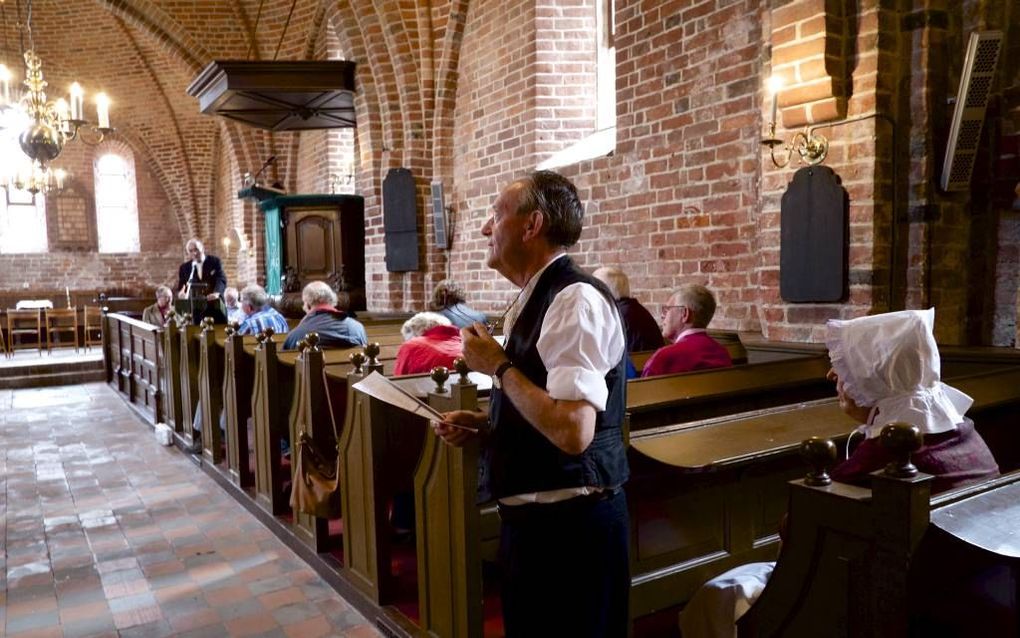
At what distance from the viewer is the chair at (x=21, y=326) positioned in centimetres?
1309

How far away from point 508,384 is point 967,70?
12.5ft

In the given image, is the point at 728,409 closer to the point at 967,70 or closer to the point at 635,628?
the point at 635,628

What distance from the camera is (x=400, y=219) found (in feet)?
30.2

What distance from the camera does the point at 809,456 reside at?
1390 mm

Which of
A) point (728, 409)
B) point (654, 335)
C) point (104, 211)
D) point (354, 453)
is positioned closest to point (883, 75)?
point (654, 335)

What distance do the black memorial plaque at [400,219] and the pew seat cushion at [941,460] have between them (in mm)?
7650

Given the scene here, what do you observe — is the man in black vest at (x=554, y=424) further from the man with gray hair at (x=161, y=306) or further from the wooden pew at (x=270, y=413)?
the man with gray hair at (x=161, y=306)

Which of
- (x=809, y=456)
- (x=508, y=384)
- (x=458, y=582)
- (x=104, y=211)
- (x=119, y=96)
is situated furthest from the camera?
(x=104, y=211)

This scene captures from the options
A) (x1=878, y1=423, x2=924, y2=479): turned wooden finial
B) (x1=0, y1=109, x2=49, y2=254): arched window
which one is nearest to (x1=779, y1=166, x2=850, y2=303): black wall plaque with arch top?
(x1=878, y1=423, x2=924, y2=479): turned wooden finial

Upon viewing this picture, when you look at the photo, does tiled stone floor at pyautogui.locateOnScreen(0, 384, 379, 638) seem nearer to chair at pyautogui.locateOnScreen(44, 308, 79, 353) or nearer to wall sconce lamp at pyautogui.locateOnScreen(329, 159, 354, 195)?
wall sconce lamp at pyautogui.locateOnScreen(329, 159, 354, 195)

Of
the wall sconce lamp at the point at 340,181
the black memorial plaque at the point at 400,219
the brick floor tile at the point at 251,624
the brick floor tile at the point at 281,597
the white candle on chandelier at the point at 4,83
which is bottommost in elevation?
the brick floor tile at the point at 281,597

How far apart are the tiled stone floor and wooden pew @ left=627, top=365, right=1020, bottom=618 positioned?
4.29 ft

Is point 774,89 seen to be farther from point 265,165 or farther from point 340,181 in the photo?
point 265,165

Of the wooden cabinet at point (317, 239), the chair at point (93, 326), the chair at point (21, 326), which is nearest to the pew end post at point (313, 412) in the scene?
the wooden cabinet at point (317, 239)
